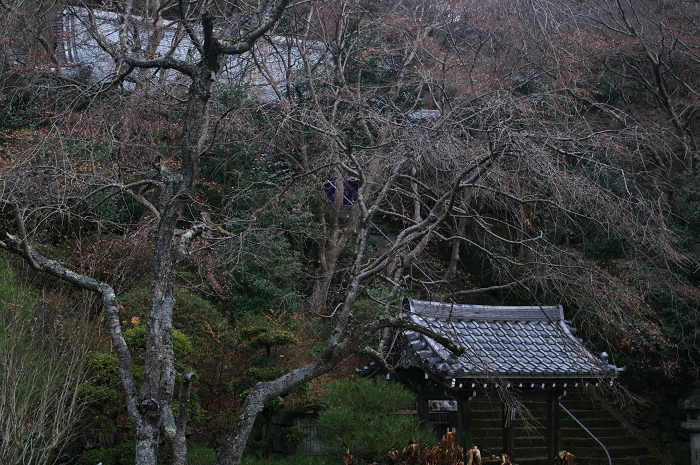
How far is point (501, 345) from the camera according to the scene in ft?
24.0

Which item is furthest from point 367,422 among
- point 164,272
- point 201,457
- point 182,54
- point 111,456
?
point 182,54

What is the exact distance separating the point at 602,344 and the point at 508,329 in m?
4.17

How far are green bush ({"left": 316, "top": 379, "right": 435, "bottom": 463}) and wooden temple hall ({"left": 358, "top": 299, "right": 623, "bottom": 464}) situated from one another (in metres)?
0.78

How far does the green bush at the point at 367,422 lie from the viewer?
532 cm

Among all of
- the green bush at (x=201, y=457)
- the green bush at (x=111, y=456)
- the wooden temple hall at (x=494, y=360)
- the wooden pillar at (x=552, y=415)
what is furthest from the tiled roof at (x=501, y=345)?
the green bush at (x=111, y=456)

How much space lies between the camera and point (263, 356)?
29.6 feet

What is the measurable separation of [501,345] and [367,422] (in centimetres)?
262

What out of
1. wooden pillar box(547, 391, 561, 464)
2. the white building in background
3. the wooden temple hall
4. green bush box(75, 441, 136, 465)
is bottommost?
green bush box(75, 441, 136, 465)

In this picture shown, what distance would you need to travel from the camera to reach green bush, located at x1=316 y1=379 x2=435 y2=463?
5324 mm

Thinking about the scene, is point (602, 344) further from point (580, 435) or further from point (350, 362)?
point (350, 362)

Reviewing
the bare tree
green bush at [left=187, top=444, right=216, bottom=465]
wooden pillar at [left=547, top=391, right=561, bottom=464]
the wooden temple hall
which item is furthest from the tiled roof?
the bare tree

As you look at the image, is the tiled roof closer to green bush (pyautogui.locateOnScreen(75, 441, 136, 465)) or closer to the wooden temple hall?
the wooden temple hall

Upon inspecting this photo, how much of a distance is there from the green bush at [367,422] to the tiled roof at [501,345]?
0.79 meters

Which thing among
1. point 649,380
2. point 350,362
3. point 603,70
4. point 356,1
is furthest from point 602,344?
point 356,1
